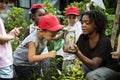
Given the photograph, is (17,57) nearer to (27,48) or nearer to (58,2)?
(27,48)

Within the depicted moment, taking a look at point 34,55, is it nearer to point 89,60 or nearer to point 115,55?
point 89,60

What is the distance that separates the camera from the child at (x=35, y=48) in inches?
162

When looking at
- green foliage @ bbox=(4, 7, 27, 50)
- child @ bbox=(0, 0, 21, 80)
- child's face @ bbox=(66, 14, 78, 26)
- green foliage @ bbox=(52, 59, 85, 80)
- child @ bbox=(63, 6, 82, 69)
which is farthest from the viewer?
green foliage @ bbox=(4, 7, 27, 50)

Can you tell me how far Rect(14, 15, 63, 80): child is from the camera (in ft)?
13.5

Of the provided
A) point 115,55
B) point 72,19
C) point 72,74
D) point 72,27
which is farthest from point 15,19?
point 115,55

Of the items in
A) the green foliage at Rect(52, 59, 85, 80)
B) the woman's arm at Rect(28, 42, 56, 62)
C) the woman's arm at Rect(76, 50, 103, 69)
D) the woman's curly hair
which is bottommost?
the green foliage at Rect(52, 59, 85, 80)

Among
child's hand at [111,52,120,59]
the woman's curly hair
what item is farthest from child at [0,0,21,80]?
child's hand at [111,52,120,59]

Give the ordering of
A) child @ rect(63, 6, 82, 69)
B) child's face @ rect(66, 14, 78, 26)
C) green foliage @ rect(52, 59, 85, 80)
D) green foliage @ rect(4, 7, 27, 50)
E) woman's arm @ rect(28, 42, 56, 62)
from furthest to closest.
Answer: green foliage @ rect(4, 7, 27, 50) < child's face @ rect(66, 14, 78, 26) < child @ rect(63, 6, 82, 69) < green foliage @ rect(52, 59, 85, 80) < woman's arm @ rect(28, 42, 56, 62)

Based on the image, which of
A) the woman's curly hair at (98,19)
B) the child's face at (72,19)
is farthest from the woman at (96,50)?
the child's face at (72,19)

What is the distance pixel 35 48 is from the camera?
13.9 feet

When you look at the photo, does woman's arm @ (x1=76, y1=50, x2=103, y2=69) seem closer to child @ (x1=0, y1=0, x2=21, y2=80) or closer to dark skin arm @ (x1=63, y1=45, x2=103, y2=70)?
dark skin arm @ (x1=63, y1=45, x2=103, y2=70)

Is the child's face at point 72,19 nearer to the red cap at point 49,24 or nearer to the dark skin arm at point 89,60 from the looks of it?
the red cap at point 49,24

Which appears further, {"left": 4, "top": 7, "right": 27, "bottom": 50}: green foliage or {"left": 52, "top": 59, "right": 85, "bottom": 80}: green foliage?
{"left": 4, "top": 7, "right": 27, "bottom": 50}: green foliage

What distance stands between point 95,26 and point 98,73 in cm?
56
